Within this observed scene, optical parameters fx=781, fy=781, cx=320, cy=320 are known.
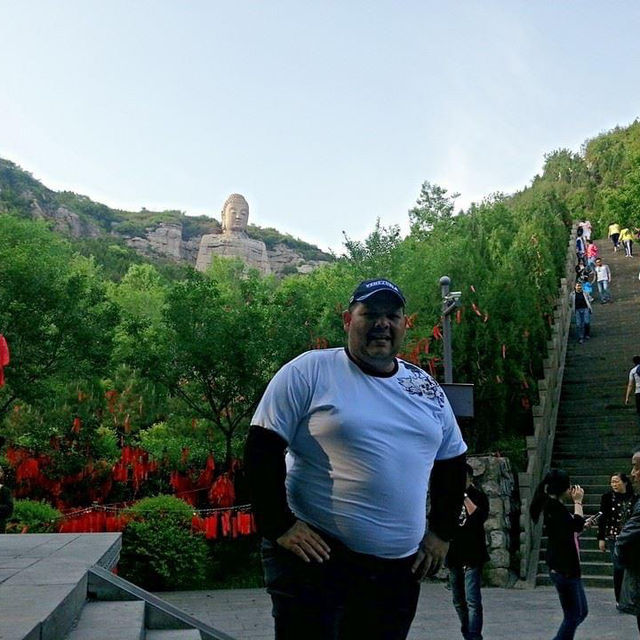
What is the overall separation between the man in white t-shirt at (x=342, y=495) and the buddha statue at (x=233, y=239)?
3312 inches

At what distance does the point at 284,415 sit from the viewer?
8.63ft

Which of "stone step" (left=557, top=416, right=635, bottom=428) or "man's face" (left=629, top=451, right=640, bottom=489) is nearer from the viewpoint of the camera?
"man's face" (left=629, top=451, right=640, bottom=489)

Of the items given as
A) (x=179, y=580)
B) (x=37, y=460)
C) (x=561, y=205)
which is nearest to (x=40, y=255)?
(x=37, y=460)

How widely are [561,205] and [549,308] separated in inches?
645

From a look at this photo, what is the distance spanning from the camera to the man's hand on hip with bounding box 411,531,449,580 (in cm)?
273

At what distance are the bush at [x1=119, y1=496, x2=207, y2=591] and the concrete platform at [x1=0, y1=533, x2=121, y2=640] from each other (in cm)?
445

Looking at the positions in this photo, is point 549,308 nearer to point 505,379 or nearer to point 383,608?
point 505,379

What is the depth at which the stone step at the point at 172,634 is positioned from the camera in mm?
5027

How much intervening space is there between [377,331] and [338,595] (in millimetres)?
908

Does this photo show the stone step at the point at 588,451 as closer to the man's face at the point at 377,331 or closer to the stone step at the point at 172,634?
the stone step at the point at 172,634

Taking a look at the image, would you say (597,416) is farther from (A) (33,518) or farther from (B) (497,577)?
(A) (33,518)

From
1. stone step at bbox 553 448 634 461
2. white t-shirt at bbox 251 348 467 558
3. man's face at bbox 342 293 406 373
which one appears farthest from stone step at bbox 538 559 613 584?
man's face at bbox 342 293 406 373

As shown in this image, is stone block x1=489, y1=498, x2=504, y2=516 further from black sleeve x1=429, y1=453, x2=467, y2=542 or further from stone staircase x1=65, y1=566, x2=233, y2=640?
black sleeve x1=429, y1=453, x2=467, y2=542

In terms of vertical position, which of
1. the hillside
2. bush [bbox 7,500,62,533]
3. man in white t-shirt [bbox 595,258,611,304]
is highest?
the hillside
